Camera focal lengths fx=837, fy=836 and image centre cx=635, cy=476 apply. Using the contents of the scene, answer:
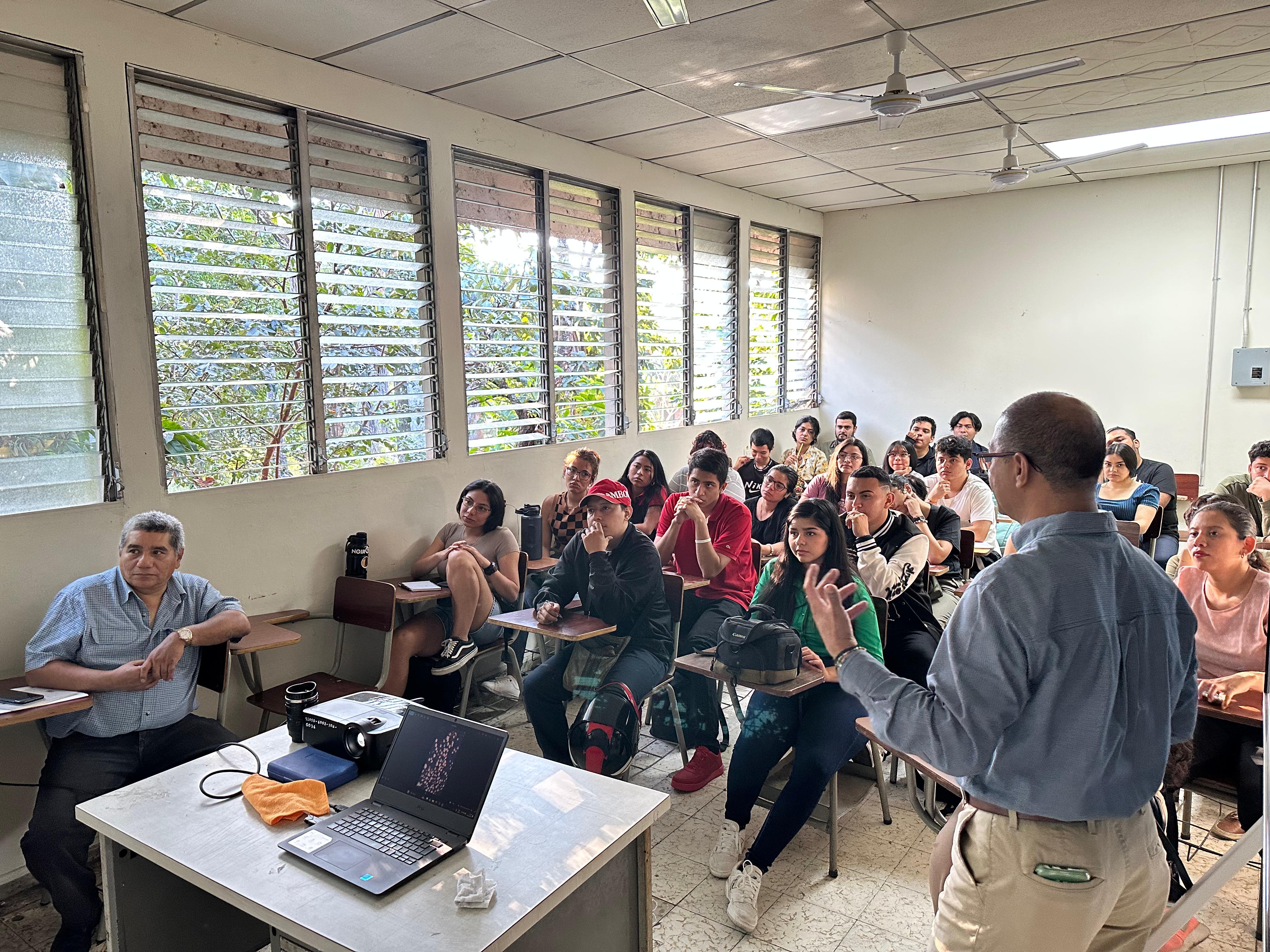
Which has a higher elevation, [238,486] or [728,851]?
[238,486]

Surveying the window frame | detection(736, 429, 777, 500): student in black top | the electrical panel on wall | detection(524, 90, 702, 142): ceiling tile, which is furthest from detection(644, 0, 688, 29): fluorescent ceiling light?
the electrical panel on wall

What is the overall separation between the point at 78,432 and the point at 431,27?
2.25 metres

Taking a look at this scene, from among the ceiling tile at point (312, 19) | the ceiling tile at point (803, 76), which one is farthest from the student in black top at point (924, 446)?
the ceiling tile at point (312, 19)

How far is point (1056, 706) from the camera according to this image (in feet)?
4.83

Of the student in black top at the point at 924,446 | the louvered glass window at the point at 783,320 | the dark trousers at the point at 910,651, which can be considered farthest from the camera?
the louvered glass window at the point at 783,320

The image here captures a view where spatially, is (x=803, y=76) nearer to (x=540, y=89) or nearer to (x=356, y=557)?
(x=540, y=89)

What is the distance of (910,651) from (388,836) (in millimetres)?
2469

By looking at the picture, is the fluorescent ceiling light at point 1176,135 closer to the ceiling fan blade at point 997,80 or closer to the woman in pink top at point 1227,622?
the ceiling fan blade at point 997,80

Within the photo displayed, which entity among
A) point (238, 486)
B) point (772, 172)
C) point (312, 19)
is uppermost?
point (772, 172)

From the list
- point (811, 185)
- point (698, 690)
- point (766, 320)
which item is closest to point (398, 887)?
point (698, 690)

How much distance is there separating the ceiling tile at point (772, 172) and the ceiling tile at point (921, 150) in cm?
14

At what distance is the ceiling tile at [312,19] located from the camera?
338 centimetres

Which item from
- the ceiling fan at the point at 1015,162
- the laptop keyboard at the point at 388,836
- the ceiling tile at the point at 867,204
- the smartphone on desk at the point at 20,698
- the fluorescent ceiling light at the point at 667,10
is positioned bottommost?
the smartphone on desk at the point at 20,698

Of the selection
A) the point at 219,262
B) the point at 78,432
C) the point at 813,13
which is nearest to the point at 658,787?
Answer: the point at 78,432
